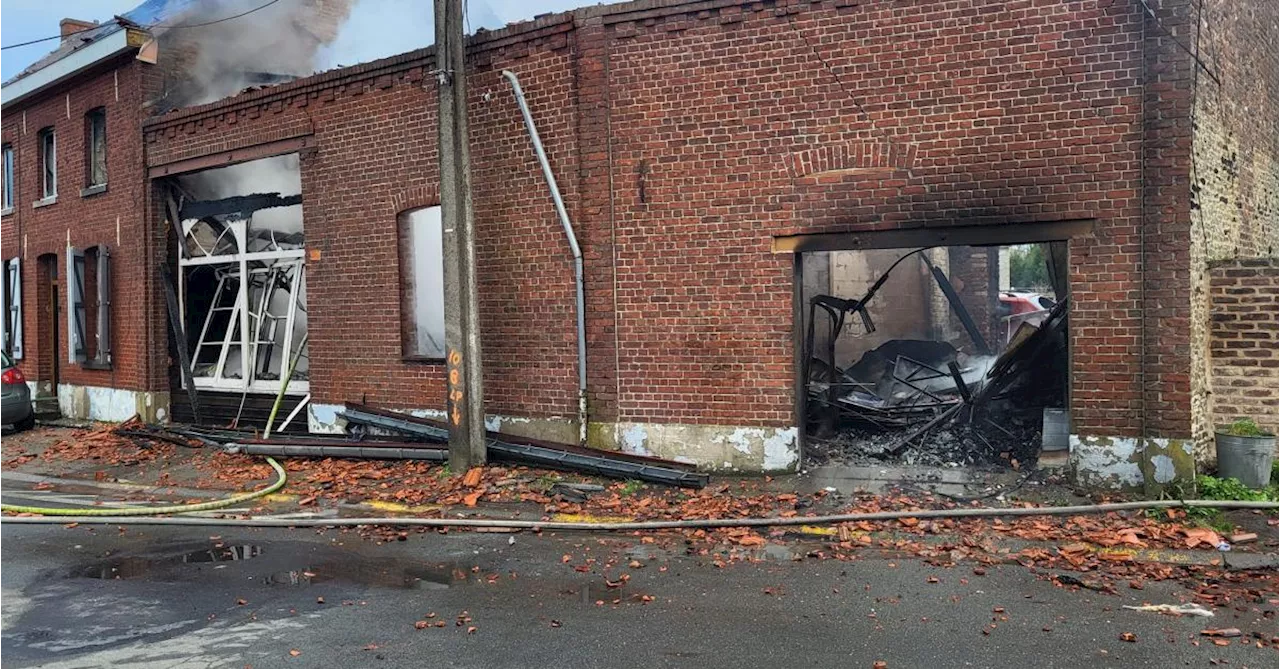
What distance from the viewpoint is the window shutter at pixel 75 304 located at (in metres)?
15.7

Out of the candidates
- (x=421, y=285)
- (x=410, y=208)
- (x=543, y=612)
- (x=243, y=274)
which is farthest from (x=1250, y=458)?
(x=243, y=274)

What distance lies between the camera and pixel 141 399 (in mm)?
14688

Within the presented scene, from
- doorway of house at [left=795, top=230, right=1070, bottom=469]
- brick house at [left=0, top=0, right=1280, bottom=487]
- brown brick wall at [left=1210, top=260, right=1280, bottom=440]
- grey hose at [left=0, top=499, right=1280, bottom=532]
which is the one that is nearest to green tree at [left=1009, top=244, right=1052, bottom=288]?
doorway of house at [left=795, top=230, right=1070, bottom=469]

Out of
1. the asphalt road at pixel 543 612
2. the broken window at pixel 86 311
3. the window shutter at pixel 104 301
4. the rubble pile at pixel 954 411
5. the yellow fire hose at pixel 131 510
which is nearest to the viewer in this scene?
the asphalt road at pixel 543 612

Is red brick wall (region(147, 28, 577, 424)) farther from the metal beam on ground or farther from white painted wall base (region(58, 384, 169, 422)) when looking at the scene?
white painted wall base (region(58, 384, 169, 422))

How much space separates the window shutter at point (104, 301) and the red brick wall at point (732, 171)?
19.0ft

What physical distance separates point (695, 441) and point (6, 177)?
1643 cm

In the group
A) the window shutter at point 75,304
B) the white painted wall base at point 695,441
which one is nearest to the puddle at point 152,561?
the white painted wall base at point 695,441

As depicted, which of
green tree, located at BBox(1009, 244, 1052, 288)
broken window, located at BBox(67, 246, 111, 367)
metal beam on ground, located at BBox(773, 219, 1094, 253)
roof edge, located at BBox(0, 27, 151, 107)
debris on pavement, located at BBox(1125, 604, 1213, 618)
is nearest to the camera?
debris on pavement, located at BBox(1125, 604, 1213, 618)

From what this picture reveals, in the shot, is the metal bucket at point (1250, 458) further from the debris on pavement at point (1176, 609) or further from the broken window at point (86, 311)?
the broken window at point (86, 311)

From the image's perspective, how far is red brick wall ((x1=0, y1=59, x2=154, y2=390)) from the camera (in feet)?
48.4

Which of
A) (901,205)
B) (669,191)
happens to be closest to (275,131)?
(669,191)

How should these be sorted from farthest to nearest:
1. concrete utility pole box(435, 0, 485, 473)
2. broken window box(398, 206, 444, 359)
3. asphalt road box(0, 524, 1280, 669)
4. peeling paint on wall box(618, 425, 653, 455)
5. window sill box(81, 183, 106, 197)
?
window sill box(81, 183, 106, 197) → broken window box(398, 206, 444, 359) → peeling paint on wall box(618, 425, 653, 455) → concrete utility pole box(435, 0, 485, 473) → asphalt road box(0, 524, 1280, 669)

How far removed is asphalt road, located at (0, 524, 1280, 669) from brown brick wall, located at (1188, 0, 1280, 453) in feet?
11.4
